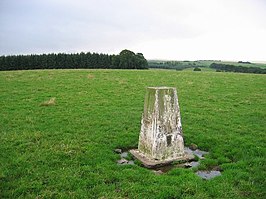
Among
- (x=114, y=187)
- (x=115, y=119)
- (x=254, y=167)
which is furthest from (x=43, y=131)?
(x=254, y=167)

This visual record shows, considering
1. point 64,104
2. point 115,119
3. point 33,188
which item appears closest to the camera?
point 33,188

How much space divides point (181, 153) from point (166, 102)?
6.32 feet

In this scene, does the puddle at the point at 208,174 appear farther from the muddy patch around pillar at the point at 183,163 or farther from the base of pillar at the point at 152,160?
the base of pillar at the point at 152,160

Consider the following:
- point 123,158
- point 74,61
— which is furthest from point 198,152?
point 74,61

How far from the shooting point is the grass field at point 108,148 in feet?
21.5

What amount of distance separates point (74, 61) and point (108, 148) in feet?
237

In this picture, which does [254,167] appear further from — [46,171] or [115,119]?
[115,119]

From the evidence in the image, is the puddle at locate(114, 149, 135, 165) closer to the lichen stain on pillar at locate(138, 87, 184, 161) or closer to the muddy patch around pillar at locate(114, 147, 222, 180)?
the muddy patch around pillar at locate(114, 147, 222, 180)

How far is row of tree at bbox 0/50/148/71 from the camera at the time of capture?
69200mm

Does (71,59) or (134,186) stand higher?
(71,59)

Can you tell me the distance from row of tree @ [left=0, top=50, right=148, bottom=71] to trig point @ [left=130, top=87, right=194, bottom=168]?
64535mm

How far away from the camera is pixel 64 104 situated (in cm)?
1698

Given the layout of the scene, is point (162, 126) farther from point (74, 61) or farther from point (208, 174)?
point (74, 61)

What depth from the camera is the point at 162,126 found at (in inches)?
331
